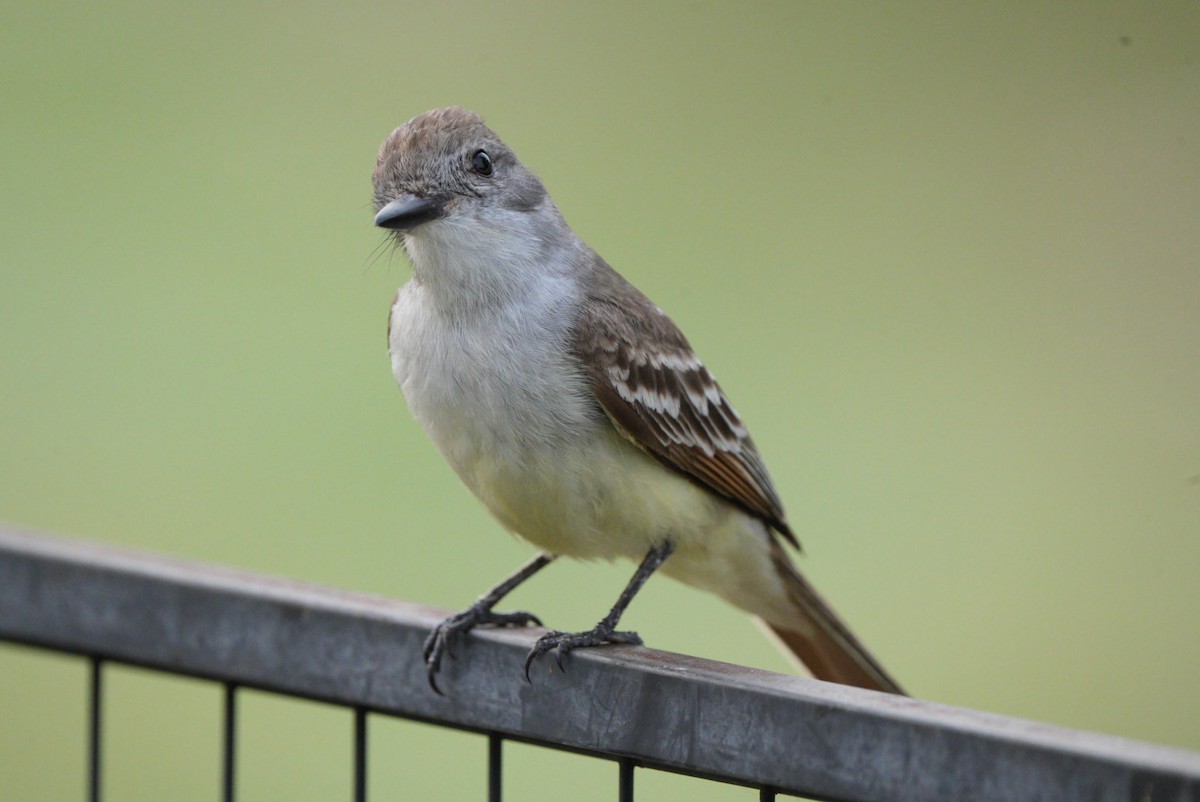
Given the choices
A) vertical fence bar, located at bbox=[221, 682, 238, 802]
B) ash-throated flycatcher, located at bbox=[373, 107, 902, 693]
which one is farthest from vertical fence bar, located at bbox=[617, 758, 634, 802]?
vertical fence bar, located at bbox=[221, 682, 238, 802]

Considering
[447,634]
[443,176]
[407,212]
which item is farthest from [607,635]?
[443,176]

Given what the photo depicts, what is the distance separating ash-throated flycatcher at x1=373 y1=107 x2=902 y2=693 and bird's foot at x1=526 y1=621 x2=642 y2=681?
1 cm

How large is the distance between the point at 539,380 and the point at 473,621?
0.63m

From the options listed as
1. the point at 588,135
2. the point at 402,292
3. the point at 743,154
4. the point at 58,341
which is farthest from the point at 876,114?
the point at 402,292

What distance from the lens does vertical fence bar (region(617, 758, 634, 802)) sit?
2348 mm

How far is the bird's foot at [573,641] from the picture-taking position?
2.58 metres

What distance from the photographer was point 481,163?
11.2 feet

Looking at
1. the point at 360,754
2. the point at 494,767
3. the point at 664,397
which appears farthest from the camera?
the point at 664,397

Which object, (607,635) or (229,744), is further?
(607,635)

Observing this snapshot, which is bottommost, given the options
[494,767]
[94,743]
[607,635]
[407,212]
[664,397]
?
[94,743]

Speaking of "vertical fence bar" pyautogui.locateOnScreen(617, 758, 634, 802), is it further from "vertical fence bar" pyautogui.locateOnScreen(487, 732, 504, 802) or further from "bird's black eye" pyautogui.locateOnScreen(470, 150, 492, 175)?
"bird's black eye" pyautogui.locateOnScreen(470, 150, 492, 175)

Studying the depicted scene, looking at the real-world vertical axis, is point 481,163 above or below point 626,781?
above

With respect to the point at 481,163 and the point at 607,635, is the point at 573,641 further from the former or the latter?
the point at 481,163

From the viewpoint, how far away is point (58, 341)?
8547 mm
